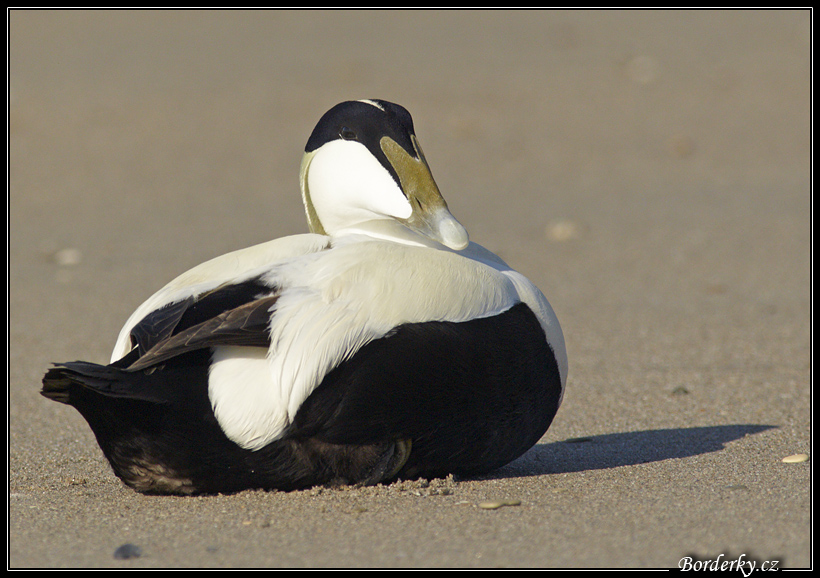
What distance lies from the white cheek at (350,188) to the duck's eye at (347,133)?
0.02 metres

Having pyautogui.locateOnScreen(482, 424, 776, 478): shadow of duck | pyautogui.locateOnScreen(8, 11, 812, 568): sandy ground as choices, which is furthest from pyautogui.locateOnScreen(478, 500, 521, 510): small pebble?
pyautogui.locateOnScreen(482, 424, 776, 478): shadow of duck

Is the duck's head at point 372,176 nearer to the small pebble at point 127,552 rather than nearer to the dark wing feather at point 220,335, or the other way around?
the dark wing feather at point 220,335

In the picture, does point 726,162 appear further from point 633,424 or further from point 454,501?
point 454,501

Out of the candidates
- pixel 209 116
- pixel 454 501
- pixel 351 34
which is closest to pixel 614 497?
pixel 454 501

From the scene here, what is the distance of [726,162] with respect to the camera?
403 inches

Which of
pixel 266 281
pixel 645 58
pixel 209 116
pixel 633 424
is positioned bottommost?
pixel 633 424

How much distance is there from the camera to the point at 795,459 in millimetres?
2986

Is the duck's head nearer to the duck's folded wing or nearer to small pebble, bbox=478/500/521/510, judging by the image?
the duck's folded wing

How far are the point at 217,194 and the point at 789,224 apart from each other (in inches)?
191

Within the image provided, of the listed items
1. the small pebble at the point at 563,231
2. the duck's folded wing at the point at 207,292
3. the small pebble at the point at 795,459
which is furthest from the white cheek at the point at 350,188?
the small pebble at the point at 563,231

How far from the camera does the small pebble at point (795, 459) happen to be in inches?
117

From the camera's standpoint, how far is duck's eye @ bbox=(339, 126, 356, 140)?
113 inches

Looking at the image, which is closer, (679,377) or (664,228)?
(679,377)

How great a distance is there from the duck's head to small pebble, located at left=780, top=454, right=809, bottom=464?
3.84 ft
